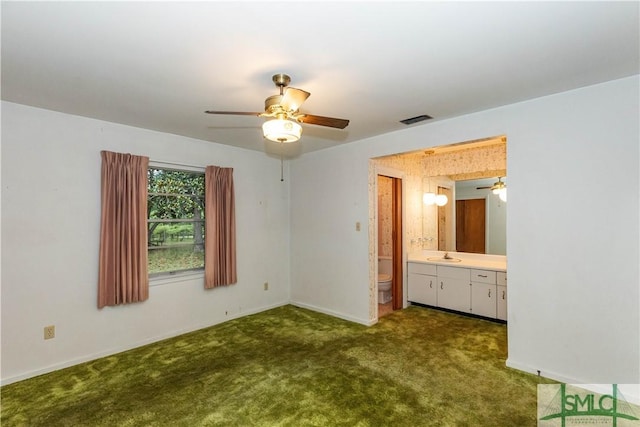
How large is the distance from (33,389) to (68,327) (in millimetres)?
566

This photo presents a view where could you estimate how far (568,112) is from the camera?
8.75 ft

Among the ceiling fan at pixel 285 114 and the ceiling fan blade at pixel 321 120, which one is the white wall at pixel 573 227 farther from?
the ceiling fan at pixel 285 114

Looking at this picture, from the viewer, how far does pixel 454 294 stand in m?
4.50

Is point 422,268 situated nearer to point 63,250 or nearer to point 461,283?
point 461,283

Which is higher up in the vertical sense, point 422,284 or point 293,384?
point 422,284

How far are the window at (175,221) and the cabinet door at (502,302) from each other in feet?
12.9

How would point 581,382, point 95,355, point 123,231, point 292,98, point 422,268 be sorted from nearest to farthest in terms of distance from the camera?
point 292,98 < point 581,382 < point 95,355 < point 123,231 < point 422,268

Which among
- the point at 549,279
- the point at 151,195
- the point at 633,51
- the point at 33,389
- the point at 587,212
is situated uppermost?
the point at 633,51

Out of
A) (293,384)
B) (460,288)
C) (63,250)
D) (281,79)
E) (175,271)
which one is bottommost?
(293,384)

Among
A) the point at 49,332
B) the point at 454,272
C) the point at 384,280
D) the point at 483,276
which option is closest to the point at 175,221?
the point at 49,332

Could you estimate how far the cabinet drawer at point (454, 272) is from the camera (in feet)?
14.4

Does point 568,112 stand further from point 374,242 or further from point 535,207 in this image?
point 374,242

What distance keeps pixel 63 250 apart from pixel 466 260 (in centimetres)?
510

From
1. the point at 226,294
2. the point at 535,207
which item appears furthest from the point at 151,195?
A: the point at 535,207
